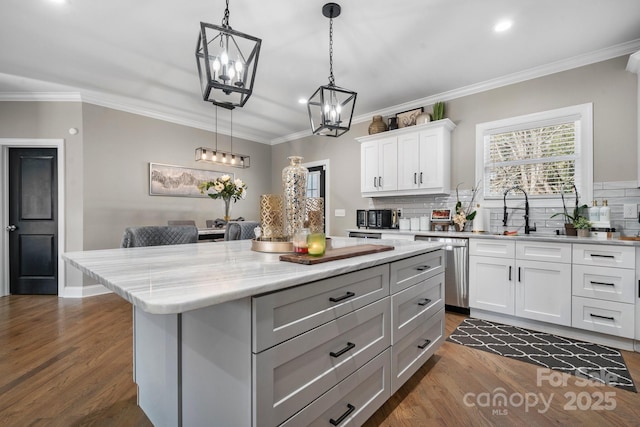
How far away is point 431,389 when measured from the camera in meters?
1.91

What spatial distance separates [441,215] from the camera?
3947 mm

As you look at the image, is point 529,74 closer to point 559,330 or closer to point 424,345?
point 559,330

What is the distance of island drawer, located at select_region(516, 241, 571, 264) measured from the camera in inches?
105

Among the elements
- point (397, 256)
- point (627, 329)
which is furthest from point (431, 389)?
point (627, 329)

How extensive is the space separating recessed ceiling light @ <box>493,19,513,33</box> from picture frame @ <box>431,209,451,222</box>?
203cm

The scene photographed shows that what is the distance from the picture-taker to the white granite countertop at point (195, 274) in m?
0.78

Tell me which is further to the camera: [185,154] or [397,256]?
[185,154]

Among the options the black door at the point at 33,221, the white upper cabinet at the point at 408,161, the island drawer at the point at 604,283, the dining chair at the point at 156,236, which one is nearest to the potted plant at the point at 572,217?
the island drawer at the point at 604,283

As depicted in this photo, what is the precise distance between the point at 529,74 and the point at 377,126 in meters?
1.85

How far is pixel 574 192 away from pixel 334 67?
9.36 feet

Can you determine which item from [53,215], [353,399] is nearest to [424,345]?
[353,399]

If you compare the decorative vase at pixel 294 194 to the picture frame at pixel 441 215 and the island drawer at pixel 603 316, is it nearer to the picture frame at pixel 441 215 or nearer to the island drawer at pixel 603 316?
the island drawer at pixel 603 316

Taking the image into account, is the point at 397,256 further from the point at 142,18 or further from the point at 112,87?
the point at 112,87

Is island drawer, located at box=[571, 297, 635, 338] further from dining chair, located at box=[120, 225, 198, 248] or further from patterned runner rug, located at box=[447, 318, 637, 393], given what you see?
dining chair, located at box=[120, 225, 198, 248]
